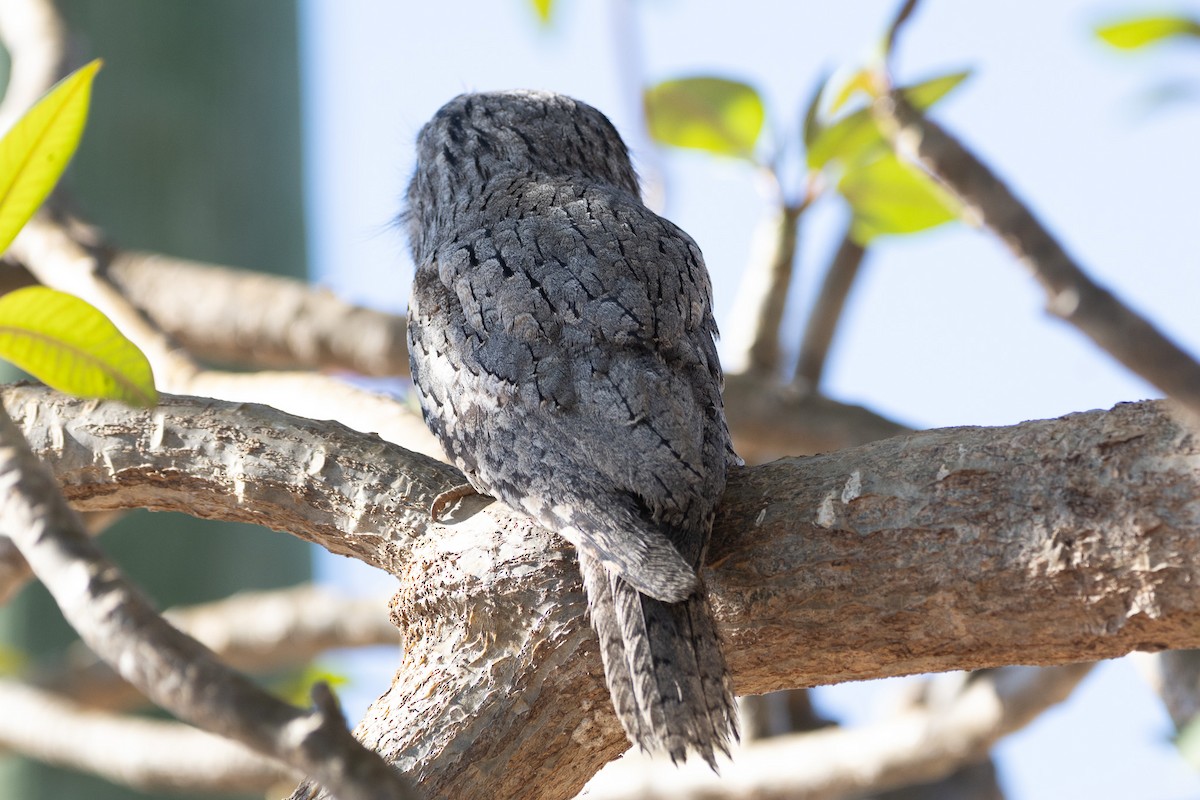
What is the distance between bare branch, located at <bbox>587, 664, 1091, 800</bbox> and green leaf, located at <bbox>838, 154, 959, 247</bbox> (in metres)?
1.52

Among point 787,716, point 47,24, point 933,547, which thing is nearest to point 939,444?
point 933,547

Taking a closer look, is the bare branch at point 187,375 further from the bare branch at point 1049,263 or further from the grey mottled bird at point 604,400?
the bare branch at point 1049,263

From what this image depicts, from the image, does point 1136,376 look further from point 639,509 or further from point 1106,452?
point 639,509

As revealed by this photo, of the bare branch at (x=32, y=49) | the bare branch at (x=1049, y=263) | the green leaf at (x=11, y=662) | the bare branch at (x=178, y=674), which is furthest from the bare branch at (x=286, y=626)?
the bare branch at (x=178, y=674)

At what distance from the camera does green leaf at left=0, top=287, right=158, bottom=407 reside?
1.71 m

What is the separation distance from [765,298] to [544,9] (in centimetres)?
125

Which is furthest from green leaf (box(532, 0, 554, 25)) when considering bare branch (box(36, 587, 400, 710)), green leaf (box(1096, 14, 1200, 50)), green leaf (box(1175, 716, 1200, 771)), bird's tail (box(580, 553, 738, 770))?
green leaf (box(1175, 716, 1200, 771))

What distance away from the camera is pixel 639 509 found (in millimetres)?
1832

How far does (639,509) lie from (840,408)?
213 centimetres

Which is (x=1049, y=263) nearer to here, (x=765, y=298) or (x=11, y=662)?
(x=765, y=298)

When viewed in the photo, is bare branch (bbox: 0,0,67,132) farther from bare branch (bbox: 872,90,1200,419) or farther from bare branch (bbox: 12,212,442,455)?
bare branch (bbox: 872,90,1200,419)

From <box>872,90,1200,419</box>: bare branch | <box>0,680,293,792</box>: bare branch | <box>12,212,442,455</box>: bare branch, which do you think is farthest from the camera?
<box>0,680,293,792</box>: bare branch

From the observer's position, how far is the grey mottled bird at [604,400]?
67.7 inches

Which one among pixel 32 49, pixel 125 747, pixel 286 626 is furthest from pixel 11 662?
pixel 32 49
